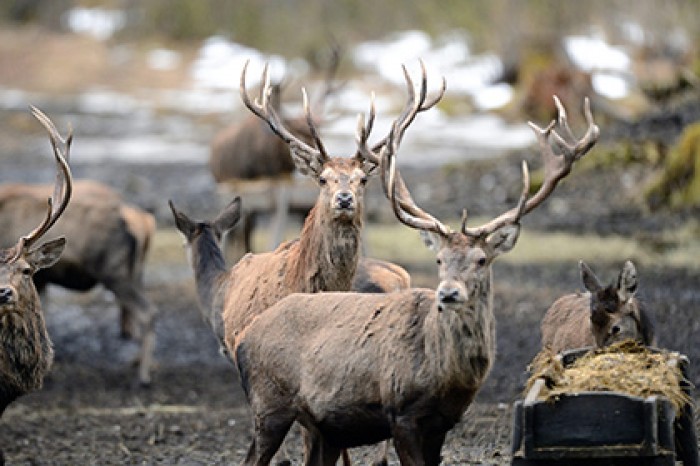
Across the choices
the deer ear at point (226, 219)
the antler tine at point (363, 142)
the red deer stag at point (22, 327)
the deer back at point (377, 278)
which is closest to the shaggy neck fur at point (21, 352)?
the red deer stag at point (22, 327)

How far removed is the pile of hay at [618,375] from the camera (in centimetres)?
807

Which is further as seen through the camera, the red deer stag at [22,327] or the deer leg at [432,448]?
the red deer stag at [22,327]

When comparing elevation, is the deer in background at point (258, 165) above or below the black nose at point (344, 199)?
above

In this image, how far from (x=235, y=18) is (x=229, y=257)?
4019 cm

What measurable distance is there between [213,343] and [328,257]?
5.87m

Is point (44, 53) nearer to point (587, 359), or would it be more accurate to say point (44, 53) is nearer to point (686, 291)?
point (686, 291)

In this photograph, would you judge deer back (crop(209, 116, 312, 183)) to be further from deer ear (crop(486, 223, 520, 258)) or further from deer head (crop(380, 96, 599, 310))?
deer ear (crop(486, 223, 520, 258))

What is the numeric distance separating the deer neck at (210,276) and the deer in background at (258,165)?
7937mm

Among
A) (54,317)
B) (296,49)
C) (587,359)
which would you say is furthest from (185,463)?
(296,49)

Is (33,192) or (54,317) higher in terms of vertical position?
(33,192)

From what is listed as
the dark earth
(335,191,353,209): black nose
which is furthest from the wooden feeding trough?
(335,191,353,209): black nose

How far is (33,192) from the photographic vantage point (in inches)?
628

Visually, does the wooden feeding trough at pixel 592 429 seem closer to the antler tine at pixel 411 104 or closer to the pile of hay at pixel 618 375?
the pile of hay at pixel 618 375

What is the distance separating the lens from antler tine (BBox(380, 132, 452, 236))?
27.4ft
